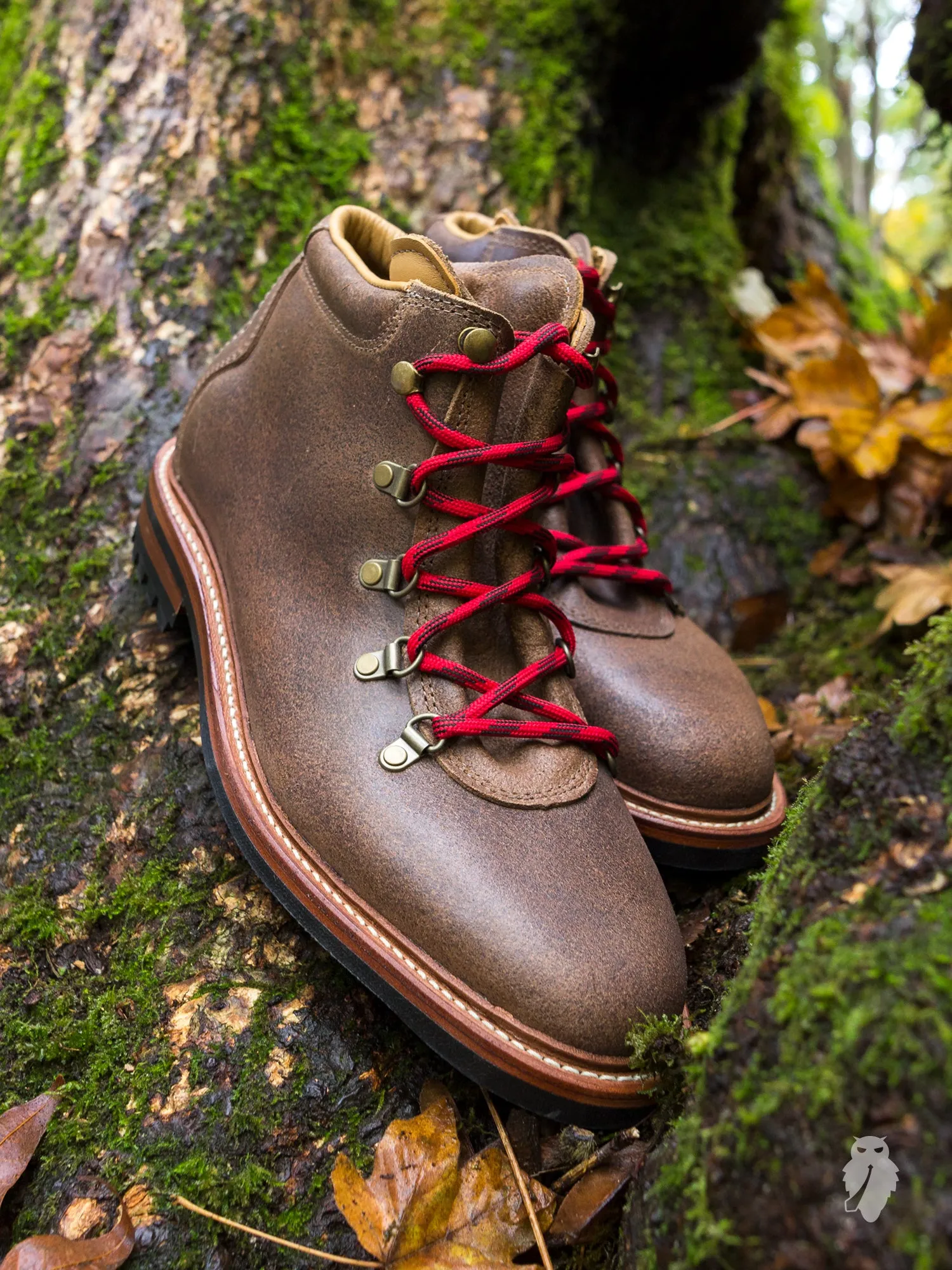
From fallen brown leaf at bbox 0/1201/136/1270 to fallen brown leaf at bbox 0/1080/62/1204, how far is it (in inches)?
4.3

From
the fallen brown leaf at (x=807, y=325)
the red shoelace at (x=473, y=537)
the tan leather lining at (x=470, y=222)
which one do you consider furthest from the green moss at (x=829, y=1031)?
the fallen brown leaf at (x=807, y=325)

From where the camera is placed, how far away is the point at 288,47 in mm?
2795

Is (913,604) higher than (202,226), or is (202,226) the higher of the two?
(202,226)

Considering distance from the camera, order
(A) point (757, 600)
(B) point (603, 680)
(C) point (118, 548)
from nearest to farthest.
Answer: (B) point (603, 680)
(C) point (118, 548)
(A) point (757, 600)

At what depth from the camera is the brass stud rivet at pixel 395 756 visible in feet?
4.83

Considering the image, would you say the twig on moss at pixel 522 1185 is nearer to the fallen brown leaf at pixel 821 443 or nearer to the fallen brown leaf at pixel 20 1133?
the fallen brown leaf at pixel 20 1133

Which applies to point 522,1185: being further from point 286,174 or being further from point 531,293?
point 286,174

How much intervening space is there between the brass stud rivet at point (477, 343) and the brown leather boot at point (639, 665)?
0.24 metres

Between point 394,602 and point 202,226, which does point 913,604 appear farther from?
point 202,226

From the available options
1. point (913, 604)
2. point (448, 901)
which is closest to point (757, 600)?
point (913, 604)

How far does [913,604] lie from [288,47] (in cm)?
242

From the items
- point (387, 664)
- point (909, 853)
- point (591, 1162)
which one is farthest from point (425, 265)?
point (591, 1162)

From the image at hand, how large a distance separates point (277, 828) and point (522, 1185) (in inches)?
25.2

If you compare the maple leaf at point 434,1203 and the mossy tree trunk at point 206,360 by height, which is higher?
the mossy tree trunk at point 206,360
